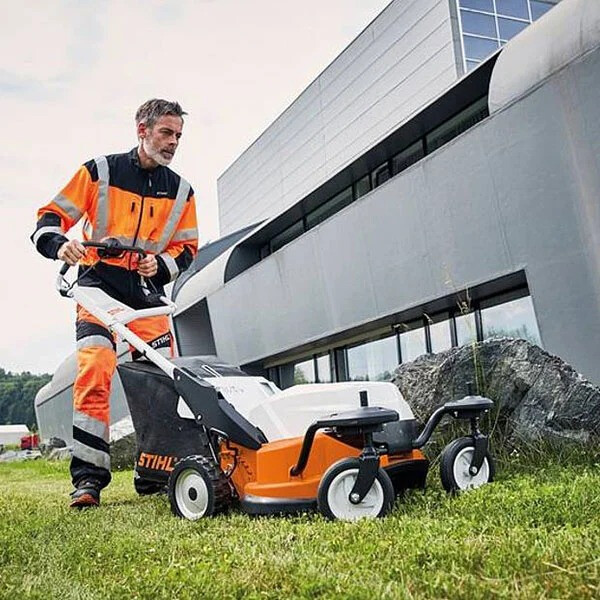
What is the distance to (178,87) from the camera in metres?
5.89

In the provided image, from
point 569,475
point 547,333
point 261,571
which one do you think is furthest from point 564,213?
point 261,571

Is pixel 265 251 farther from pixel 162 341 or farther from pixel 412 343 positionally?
pixel 162 341

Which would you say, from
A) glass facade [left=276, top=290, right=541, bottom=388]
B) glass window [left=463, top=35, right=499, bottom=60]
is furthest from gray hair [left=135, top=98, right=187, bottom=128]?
glass window [left=463, top=35, right=499, bottom=60]

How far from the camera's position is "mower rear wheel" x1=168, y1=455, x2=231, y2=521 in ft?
10.3

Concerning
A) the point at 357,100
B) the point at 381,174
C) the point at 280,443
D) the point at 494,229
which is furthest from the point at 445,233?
the point at 357,100

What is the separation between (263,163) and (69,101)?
2492cm

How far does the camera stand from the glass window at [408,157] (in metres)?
11.5

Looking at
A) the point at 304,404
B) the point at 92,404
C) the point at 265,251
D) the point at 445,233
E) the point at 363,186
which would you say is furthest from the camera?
the point at 265,251

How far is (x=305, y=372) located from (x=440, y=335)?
Answer: 4953 mm

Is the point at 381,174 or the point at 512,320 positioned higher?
the point at 381,174

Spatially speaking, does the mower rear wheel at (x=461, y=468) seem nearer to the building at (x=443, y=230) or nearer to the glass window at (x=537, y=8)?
the building at (x=443, y=230)

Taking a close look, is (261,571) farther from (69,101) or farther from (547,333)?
(547,333)

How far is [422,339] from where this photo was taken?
36.3 feet

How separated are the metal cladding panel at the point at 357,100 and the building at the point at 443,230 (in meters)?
0.09
